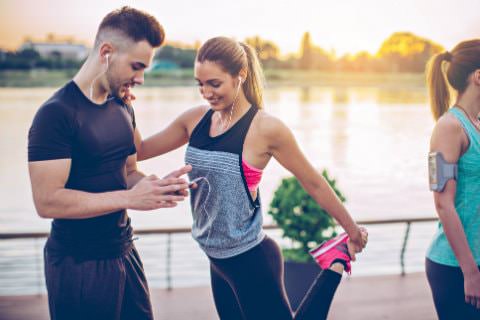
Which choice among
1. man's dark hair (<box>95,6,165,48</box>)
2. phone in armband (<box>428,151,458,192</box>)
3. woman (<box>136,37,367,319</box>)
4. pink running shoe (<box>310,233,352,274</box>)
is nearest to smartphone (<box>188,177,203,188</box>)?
woman (<box>136,37,367,319</box>)

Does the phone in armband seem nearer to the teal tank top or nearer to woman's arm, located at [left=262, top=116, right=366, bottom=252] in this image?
the teal tank top

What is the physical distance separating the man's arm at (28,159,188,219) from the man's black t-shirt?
5cm

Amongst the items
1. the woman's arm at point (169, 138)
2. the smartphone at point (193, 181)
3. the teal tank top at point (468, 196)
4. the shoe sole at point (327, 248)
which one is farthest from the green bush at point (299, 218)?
the smartphone at point (193, 181)

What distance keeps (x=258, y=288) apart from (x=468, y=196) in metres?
0.87

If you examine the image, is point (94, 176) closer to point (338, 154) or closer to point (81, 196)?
point (81, 196)

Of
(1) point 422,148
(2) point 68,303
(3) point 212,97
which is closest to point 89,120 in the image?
(3) point 212,97

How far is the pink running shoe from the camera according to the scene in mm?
2309

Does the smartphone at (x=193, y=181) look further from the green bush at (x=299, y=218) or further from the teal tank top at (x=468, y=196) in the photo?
the green bush at (x=299, y=218)

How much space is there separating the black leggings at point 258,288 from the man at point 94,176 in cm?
40

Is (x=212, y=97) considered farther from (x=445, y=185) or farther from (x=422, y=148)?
(x=422, y=148)

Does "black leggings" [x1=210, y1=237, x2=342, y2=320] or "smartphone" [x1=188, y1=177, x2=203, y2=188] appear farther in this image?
"black leggings" [x1=210, y1=237, x2=342, y2=320]

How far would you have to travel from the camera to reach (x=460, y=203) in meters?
2.13

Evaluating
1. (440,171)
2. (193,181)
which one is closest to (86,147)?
(193,181)

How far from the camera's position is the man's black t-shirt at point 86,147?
175 centimetres
